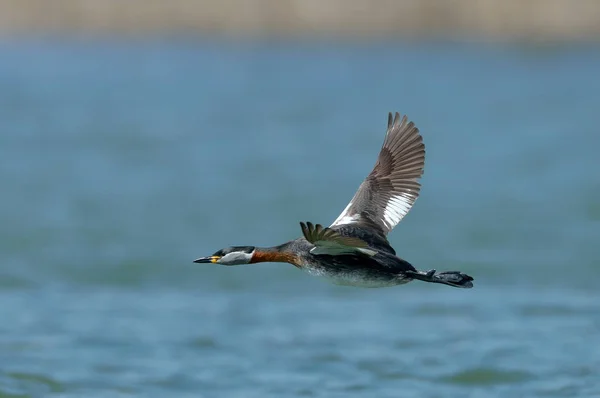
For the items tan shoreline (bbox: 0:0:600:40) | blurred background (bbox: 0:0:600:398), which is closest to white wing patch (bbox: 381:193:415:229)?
blurred background (bbox: 0:0:600:398)

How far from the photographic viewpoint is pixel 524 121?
33.1 m

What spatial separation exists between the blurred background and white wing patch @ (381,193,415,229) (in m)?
2.69

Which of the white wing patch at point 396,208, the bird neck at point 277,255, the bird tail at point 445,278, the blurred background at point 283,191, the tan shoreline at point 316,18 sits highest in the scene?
the tan shoreline at point 316,18

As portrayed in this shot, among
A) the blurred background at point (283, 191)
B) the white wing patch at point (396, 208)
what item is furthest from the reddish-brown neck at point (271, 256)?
the blurred background at point (283, 191)

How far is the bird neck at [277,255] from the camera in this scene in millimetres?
10461

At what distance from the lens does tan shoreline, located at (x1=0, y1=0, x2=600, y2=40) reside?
41938 millimetres

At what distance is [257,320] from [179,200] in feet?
29.1

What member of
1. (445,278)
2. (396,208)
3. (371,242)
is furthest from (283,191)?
(445,278)

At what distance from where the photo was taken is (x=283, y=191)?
25.4 meters

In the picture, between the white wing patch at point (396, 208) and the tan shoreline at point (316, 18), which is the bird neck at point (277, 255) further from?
the tan shoreline at point (316, 18)

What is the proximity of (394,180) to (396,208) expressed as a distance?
0.36 m

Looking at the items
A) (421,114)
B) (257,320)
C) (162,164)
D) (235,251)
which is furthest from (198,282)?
(421,114)

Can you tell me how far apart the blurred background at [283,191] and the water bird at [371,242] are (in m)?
2.72

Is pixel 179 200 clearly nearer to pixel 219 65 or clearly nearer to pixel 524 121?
pixel 524 121
